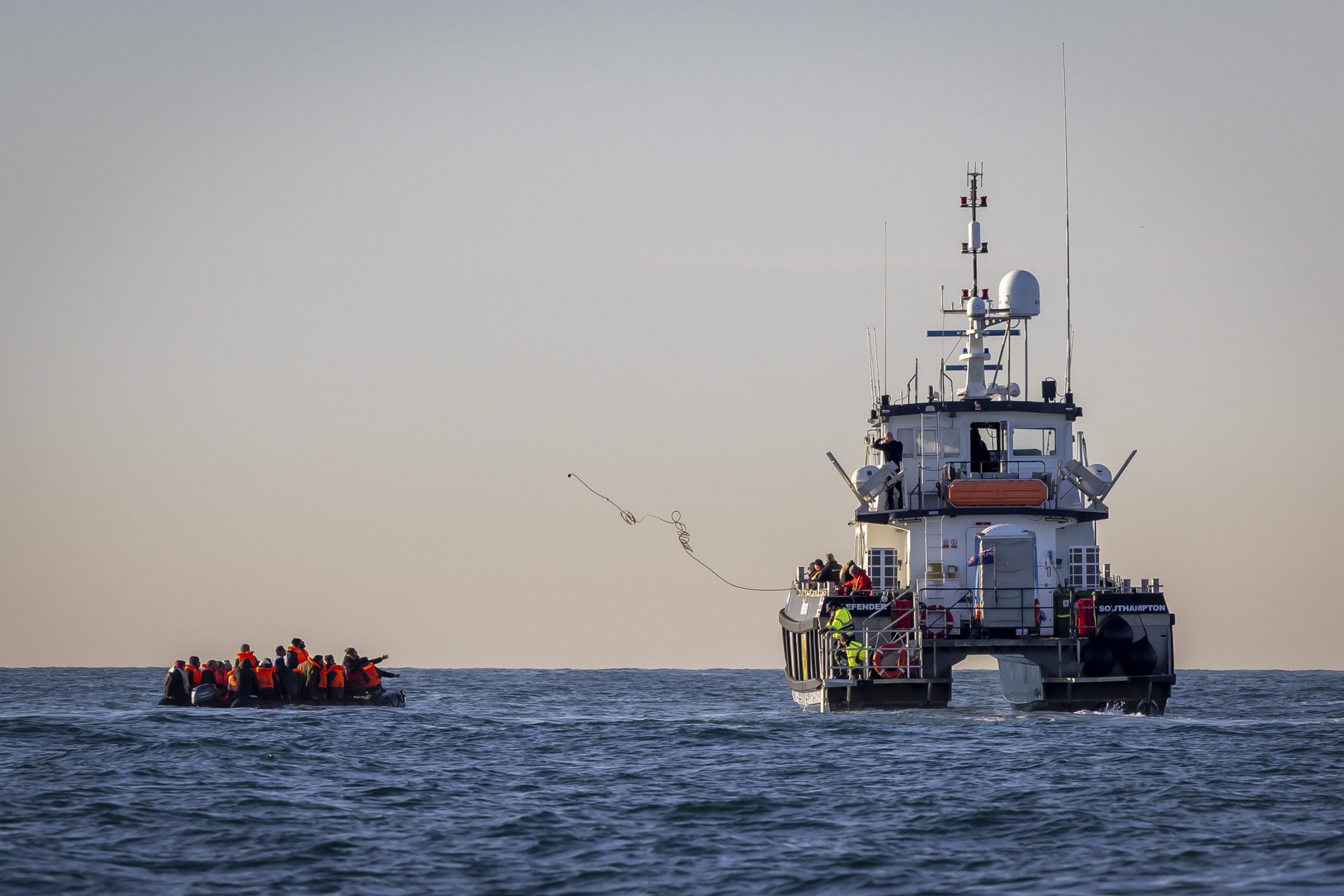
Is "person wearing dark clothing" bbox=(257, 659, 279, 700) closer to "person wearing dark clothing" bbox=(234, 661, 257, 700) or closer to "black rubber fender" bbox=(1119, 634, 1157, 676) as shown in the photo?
"person wearing dark clothing" bbox=(234, 661, 257, 700)

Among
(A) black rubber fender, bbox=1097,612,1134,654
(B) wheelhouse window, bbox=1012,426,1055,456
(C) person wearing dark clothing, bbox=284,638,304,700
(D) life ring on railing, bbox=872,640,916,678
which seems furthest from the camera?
(C) person wearing dark clothing, bbox=284,638,304,700

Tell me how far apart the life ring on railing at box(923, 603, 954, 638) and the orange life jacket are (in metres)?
15.4

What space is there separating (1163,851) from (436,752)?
1556 centimetres

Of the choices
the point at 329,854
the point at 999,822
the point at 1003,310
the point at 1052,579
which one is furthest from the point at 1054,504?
the point at 329,854

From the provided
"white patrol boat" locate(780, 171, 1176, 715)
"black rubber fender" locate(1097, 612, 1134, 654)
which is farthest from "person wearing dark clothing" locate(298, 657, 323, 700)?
"black rubber fender" locate(1097, 612, 1134, 654)

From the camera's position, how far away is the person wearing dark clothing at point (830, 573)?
132ft

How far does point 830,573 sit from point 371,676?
12.6m

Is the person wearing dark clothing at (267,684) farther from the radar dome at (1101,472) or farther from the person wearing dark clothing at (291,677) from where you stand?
the radar dome at (1101,472)

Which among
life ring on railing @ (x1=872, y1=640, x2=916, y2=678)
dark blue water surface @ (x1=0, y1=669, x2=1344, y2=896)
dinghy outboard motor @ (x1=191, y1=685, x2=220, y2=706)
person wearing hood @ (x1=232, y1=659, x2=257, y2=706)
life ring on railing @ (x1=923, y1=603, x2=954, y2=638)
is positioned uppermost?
life ring on railing @ (x1=923, y1=603, x2=954, y2=638)

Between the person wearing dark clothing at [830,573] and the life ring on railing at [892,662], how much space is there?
4895 mm

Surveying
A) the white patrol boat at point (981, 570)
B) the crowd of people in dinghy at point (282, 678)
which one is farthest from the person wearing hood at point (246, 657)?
the white patrol boat at point (981, 570)

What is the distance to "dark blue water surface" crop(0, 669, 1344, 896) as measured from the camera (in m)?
17.6

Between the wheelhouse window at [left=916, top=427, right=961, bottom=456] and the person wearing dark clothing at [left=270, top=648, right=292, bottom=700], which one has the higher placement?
the wheelhouse window at [left=916, top=427, right=961, bottom=456]

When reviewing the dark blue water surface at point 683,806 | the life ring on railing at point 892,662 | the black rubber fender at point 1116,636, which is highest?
the black rubber fender at point 1116,636
